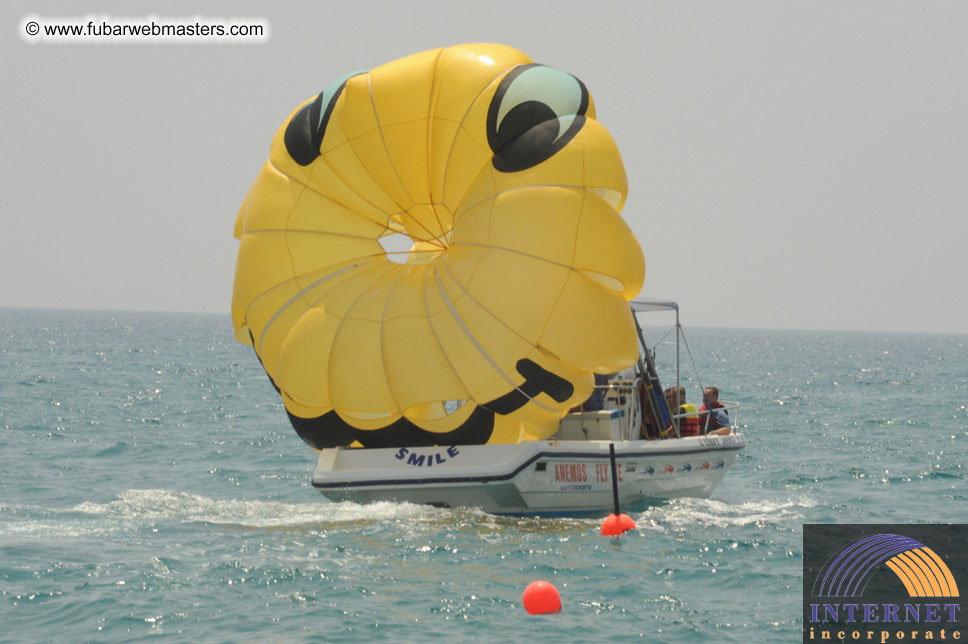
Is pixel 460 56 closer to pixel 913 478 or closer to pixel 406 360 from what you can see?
pixel 406 360

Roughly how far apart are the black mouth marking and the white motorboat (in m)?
0.14

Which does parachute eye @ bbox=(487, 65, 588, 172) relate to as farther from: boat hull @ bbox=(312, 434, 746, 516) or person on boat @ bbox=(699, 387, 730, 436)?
person on boat @ bbox=(699, 387, 730, 436)

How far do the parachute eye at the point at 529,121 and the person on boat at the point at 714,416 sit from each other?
16.2 feet

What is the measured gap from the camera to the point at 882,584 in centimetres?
1074

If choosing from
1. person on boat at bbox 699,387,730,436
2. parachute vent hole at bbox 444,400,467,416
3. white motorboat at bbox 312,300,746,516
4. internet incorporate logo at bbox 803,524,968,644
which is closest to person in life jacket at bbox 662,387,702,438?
person on boat at bbox 699,387,730,436

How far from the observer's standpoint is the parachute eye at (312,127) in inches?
558

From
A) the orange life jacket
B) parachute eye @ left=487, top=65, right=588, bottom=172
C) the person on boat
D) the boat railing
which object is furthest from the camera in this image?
the orange life jacket

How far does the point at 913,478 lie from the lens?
1997cm

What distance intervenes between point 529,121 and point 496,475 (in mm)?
4028

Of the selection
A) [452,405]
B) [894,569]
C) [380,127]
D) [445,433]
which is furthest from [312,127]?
[452,405]

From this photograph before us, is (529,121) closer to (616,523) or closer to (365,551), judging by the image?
(616,523)

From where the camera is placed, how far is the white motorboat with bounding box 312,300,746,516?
13.5 m

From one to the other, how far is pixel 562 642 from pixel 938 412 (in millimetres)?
30288

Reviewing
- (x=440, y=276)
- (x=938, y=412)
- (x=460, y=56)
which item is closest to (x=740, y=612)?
(x=440, y=276)
